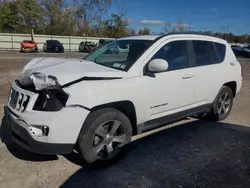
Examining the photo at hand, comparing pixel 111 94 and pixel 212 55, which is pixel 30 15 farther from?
pixel 111 94

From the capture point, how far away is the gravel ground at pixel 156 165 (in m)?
3.07

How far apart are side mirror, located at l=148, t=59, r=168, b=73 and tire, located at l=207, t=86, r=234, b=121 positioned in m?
2.03

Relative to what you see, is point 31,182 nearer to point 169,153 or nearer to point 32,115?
point 32,115

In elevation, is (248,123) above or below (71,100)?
below

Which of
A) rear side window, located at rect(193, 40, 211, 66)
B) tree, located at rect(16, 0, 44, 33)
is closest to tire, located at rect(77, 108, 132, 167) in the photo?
rear side window, located at rect(193, 40, 211, 66)

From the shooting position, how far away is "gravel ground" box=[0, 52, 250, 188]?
307 cm

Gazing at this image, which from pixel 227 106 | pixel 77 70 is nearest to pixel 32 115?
pixel 77 70

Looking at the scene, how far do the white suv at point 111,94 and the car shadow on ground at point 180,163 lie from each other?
273 mm

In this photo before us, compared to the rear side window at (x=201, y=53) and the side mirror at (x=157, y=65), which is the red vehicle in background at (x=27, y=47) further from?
the side mirror at (x=157, y=65)

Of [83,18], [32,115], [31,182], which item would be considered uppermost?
[83,18]

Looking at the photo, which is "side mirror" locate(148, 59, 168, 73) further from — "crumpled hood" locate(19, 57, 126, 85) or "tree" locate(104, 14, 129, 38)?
A: "tree" locate(104, 14, 129, 38)

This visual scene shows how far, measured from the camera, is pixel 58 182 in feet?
10.0

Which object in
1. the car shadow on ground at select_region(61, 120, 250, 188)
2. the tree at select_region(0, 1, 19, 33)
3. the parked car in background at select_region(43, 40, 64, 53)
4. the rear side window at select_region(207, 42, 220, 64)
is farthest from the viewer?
the tree at select_region(0, 1, 19, 33)

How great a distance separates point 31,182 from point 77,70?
1.47m
